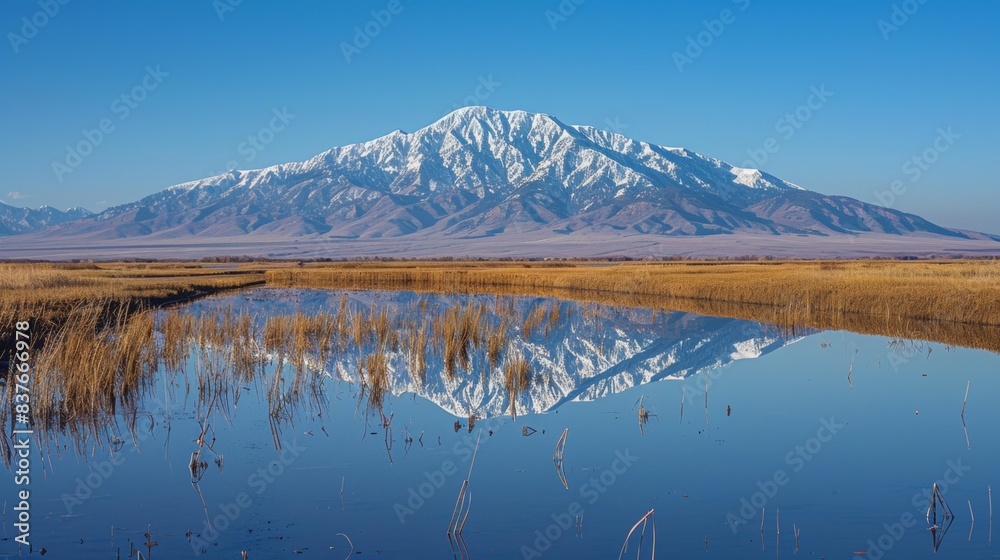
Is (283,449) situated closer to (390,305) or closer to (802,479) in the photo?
(802,479)

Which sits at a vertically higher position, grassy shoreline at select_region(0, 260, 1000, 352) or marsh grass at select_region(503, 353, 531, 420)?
grassy shoreline at select_region(0, 260, 1000, 352)

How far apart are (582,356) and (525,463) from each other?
33.8 feet

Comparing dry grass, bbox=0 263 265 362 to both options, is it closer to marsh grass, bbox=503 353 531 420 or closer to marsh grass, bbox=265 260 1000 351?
marsh grass, bbox=503 353 531 420

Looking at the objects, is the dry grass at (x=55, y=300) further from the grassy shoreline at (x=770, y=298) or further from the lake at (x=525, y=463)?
the lake at (x=525, y=463)

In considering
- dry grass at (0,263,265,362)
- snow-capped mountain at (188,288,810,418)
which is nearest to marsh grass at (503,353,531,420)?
snow-capped mountain at (188,288,810,418)

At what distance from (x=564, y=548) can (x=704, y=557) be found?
1.31 m

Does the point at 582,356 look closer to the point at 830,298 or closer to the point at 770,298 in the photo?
the point at 830,298

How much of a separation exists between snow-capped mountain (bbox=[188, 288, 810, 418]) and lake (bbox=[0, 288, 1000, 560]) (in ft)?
0.45

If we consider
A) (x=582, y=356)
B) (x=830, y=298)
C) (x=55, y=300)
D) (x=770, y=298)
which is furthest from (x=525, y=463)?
(x=770, y=298)

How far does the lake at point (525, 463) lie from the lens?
8.02m

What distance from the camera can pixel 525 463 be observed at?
423 inches

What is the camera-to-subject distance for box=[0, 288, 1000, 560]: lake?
8.02m

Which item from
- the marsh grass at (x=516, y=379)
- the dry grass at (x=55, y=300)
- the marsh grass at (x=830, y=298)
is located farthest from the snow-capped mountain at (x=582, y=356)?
the dry grass at (x=55, y=300)

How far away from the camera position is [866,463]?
10.7 meters
